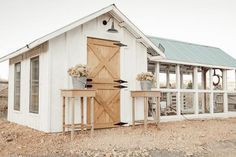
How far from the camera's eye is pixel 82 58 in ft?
25.0

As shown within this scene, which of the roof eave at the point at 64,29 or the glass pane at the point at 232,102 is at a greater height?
the roof eave at the point at 64,29

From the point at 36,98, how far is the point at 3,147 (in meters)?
2.30

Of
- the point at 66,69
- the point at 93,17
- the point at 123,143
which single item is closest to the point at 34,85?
the point at 66,69

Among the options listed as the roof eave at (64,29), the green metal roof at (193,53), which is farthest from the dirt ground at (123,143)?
the green metal roof at (193,53)

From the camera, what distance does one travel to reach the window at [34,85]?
7.65 m

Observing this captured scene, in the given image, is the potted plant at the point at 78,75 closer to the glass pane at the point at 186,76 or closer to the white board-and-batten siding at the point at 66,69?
the white board-and-batten siding at the point at 66,69

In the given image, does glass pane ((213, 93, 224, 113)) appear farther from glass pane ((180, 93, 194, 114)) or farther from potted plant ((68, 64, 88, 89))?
potted plant ((68, 64, 88, 89))

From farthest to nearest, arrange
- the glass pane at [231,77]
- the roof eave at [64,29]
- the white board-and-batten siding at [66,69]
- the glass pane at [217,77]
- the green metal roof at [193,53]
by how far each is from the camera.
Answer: the glass pane at [231,77]
the glass pane at [217,77]
the green metal roof at [193,53]
the white board-and-batten siding at [66,69]
the roof eave at [64,29]

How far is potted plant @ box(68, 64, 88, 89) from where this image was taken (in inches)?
268

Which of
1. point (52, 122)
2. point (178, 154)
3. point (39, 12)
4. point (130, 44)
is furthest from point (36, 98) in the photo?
point (39, 12)

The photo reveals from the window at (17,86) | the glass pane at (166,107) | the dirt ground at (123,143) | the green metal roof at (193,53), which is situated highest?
the green metal roof at (193,53)

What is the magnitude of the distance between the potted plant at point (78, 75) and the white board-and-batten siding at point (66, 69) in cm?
52

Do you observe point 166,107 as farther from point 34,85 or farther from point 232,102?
point 34,85

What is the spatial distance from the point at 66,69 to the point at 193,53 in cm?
686
